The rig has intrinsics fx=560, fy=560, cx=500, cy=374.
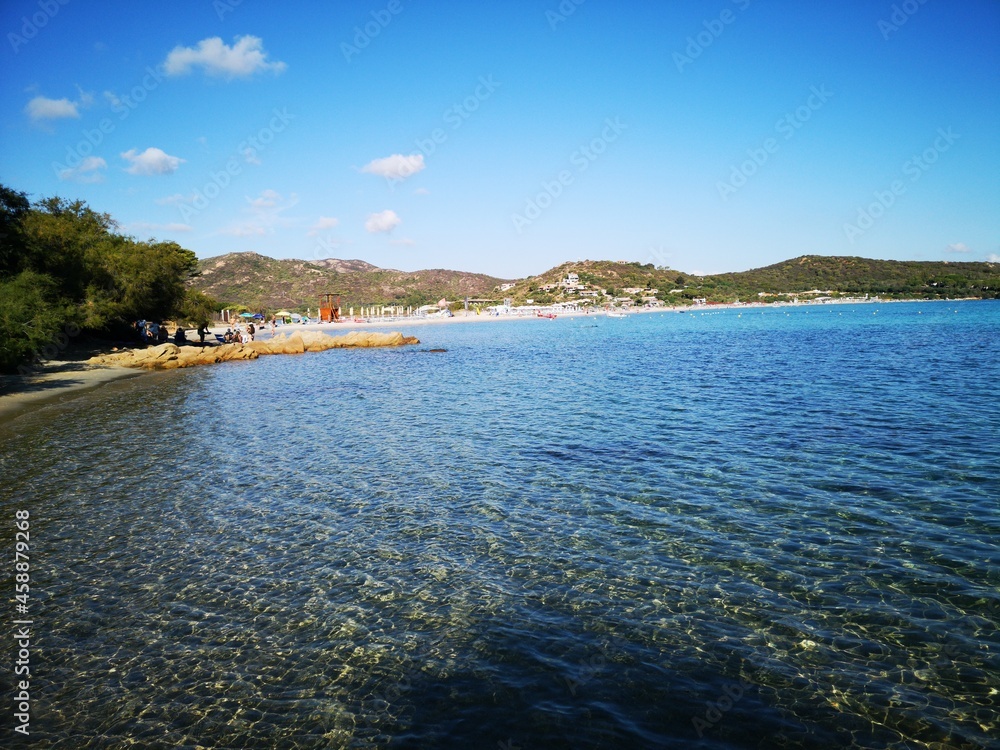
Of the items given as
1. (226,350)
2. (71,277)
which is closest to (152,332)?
(226,350)

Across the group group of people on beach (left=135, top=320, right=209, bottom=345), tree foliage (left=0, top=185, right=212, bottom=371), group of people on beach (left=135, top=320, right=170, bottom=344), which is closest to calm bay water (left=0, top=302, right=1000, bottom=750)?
tree foliage (left=0, top=185, right=212, bottom=371)

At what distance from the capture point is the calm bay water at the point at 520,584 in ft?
20.3

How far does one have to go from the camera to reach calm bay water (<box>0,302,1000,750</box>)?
20.3ft

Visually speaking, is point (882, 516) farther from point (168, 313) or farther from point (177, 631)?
point (168, 313)

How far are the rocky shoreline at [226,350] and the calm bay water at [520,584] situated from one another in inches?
1025

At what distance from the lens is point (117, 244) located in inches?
2168

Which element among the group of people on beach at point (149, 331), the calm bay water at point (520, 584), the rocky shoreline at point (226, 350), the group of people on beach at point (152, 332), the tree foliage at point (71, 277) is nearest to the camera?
the calm bay water at point (520, 584)

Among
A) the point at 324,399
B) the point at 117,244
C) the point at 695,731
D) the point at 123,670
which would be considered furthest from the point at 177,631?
the point at 117,244

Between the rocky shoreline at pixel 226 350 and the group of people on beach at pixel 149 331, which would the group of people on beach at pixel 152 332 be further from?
the rocky shoreline at pixel 226 350

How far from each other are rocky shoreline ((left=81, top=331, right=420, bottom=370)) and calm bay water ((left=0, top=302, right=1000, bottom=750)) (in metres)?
26.0

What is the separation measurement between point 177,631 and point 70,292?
1728 inches

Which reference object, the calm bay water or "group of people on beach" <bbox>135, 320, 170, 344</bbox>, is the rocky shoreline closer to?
"group of people on beach" <bbox>135, 320, 170, 344</bbox>

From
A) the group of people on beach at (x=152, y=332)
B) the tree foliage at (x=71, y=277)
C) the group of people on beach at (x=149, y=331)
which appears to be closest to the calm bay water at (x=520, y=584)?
the tree foliage at (x=71, y=277)

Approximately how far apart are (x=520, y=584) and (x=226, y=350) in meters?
50.5
